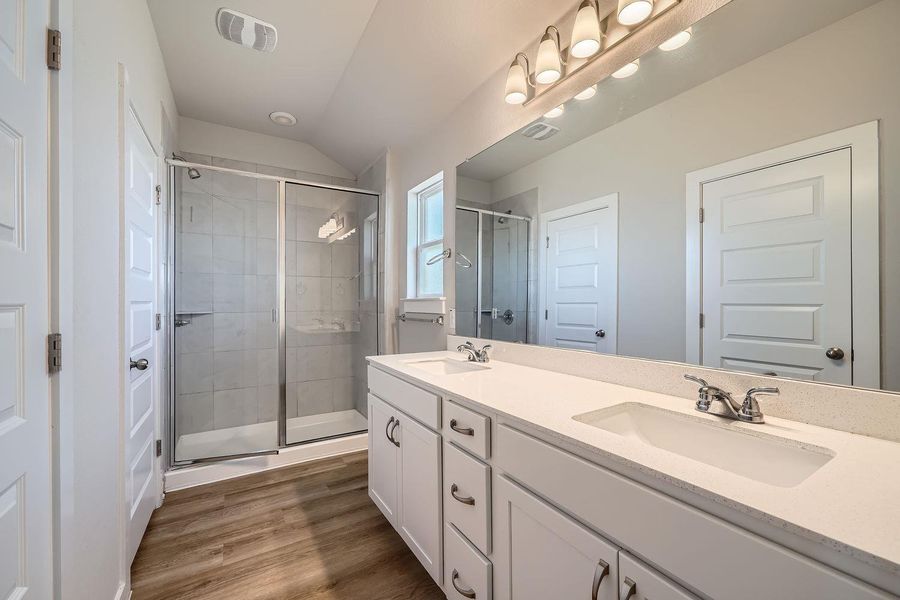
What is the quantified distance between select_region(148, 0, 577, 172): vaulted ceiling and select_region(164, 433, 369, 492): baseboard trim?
2.39m

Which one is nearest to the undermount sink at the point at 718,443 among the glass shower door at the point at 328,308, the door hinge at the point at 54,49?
the door hinge at the point at 54,49

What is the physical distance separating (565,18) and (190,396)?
318 centimetres

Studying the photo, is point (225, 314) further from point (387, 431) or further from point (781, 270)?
point (781, 270)

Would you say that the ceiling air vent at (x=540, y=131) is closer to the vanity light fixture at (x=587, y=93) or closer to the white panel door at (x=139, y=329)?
the vanity light fixture at (x=587, y=93)

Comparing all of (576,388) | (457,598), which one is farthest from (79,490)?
(576,388)

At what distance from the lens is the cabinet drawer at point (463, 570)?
42.2 inches

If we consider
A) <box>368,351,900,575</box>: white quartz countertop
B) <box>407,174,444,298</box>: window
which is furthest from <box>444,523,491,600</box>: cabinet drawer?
<box>407,174,444,298</box>: window

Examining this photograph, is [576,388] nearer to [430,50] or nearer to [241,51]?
[430,50]

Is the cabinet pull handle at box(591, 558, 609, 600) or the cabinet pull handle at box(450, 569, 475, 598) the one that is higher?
the cabinet pull handle at box(591, 558, 609, 600)

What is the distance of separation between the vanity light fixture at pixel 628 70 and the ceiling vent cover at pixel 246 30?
183cm

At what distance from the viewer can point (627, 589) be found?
2.23 feet

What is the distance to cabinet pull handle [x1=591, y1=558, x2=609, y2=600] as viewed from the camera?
723 millimetres

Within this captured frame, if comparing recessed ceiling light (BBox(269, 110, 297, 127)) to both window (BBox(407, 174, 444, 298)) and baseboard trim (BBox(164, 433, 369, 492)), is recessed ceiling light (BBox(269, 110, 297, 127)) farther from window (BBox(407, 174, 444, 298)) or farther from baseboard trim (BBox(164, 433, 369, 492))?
baseboard trim (BBox(164, 433, 369, 492))

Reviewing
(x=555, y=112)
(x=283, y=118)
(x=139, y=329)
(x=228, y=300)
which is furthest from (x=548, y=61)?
(x=228, y=300)
